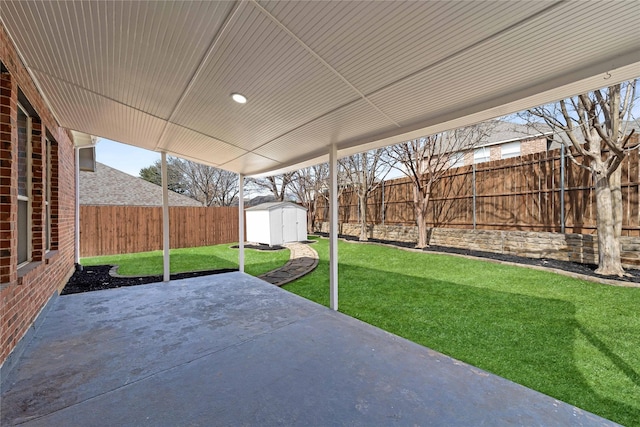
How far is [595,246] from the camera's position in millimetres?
5617

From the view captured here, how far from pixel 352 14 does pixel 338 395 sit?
7.99 ft

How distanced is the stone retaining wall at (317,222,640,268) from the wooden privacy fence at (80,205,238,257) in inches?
310

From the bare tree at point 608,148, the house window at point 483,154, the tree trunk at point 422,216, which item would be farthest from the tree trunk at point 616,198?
the house window at point 483,154

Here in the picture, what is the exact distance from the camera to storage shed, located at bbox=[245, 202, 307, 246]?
1116cm

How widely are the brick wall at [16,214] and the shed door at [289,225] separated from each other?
25.1 feet

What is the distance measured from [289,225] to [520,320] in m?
9.24

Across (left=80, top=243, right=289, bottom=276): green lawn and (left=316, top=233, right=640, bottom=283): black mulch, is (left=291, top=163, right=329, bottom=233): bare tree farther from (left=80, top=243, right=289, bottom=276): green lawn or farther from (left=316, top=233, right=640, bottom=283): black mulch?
(left=316, top=233, right=640, bottom=283): black mulch

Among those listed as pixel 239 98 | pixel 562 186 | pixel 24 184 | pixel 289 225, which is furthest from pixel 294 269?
pixel 562 186

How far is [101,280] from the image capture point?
5434 mm

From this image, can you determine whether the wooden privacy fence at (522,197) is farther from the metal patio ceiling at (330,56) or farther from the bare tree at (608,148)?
the metal patio ceiling at (330,56)

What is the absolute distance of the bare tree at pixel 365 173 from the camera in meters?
11.3

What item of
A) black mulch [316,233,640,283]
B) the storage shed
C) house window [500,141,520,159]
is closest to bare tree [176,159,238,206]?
the storage shed

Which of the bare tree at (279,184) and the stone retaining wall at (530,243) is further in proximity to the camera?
the bare tree at (279,184)

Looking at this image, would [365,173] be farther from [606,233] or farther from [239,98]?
[239,98]
